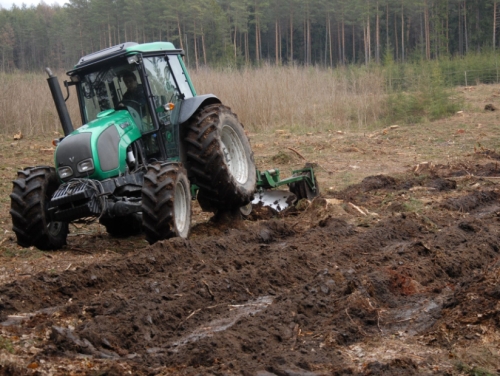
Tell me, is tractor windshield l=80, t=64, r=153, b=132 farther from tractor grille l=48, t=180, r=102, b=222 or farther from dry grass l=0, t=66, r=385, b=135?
dry grass l=0, t=66, r=385, b=135

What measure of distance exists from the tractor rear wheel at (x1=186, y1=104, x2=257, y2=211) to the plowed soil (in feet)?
1.59

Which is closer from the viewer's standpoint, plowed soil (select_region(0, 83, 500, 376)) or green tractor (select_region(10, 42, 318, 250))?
plowed soil (select_region(0, 83, 500, 376))

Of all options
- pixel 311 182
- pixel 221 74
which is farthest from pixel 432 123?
pixel 311 182

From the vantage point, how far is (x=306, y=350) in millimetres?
4324

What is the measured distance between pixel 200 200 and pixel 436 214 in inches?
122

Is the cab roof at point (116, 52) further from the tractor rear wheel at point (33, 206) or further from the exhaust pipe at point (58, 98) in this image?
the tractor rear wheel at point (33, 206)

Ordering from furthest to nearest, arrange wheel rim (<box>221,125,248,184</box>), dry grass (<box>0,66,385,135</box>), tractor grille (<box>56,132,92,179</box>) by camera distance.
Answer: dry grass (<box>0,66,385,135</box>), wheel rim (<box>221,125,248,184</box>), tractor grille (<box>56,132,92,179</box>)

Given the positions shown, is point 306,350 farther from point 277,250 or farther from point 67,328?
point 277,250

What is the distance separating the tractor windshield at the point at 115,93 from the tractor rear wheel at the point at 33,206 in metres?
1.13

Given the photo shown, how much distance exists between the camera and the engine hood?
25.3 ft

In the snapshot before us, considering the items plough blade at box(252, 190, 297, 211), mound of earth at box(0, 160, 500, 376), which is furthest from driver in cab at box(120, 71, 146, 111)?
plough blade at box(252, 190, 297, 211)

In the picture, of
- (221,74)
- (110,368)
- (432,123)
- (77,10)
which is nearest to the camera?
(110,368)

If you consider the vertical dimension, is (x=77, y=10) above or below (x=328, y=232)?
above

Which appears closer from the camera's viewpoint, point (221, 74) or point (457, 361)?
point (457, 361)
